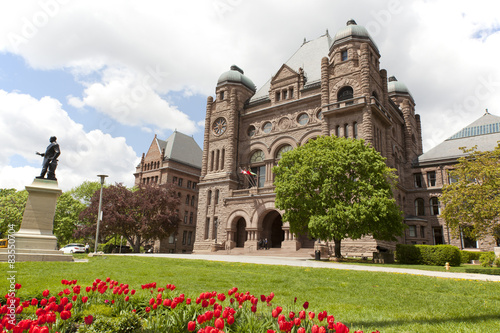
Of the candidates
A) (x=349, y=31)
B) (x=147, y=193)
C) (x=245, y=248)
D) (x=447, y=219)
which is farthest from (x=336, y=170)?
(x=147, y=193)

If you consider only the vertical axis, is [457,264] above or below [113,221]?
below

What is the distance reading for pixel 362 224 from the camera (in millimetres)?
24047

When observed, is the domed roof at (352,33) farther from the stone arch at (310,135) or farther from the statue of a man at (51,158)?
the statue of a man at (51,158)

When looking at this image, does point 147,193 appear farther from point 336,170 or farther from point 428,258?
point 428,258

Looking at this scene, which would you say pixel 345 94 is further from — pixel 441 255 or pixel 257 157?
pixel 441 255

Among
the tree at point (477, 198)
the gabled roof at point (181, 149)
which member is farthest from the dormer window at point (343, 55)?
the gabled roof at point (181, 149)

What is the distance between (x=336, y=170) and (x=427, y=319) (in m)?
19.0

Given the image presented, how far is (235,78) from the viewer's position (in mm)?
48375

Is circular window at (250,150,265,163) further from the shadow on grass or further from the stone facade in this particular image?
the shadow on grass

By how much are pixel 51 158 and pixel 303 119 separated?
2913 centimetres

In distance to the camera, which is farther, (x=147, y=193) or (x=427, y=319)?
(x=147, y=193)

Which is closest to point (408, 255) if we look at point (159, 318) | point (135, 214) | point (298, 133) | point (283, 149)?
point (298, 133)

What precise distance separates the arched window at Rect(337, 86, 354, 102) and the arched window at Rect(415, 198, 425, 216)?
703 inches

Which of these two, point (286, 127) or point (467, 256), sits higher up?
point (286, 127)
